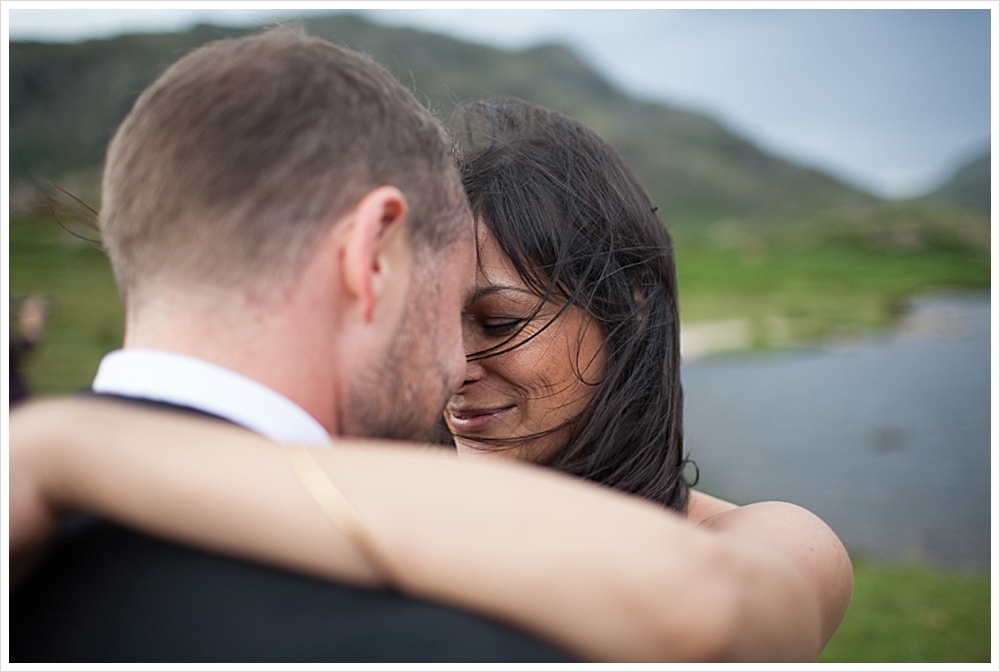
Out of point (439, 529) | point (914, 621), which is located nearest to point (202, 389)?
point (439, 529)

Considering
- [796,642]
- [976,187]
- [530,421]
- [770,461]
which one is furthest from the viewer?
[976,187]

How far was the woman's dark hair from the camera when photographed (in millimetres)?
2826

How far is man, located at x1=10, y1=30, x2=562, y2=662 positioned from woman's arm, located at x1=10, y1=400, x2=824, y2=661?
0.09 metres

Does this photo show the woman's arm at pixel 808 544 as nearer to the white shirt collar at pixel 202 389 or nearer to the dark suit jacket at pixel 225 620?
the dark suit jacket at pixel 225 620

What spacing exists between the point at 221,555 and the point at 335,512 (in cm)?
25

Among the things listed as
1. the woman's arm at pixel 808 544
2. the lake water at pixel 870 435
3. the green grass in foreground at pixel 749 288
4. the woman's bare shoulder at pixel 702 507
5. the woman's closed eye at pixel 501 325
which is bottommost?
the green grass in foreground at pixel 749 288

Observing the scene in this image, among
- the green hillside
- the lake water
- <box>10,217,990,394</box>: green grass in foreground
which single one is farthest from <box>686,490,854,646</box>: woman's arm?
<box>10,217,990,394</box>: green grass in foreground

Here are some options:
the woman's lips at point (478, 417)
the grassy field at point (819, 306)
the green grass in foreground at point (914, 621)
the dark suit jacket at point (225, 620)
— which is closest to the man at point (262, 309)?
the dark suit jacket at point (225, 620)

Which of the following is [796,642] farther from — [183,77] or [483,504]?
[183,77]

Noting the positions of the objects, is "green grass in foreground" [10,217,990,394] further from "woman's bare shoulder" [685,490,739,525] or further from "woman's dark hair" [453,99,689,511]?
"woman's bare shoulder" [685,490,739,525]

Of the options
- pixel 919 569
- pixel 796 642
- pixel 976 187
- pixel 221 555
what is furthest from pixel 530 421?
pixel 976 187

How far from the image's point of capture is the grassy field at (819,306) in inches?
264

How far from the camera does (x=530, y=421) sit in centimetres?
292

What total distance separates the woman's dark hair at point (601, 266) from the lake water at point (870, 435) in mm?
7116
